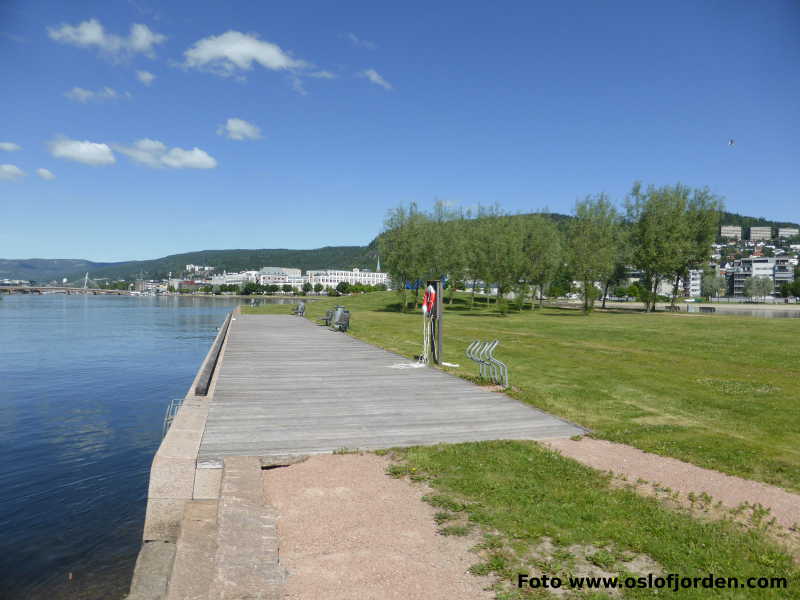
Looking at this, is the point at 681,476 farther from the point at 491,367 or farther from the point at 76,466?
the point at 76,466

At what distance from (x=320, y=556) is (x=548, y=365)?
12321 millimetres

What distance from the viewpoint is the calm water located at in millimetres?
6086

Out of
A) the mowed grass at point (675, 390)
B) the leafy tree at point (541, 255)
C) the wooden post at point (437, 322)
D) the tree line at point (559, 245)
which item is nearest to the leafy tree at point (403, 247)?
the tree line at point (559, 245)

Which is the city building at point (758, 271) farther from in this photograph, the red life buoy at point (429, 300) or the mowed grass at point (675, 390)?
the red life buoy at point (429, 300)

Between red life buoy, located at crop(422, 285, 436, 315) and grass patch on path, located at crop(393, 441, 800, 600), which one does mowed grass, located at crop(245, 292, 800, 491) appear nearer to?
red life buoy, located at crop(422, 285, 436, 315)

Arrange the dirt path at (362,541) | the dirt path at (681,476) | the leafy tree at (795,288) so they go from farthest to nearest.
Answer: the leafy tree at (795,288), the dirt path at (681,476), the dirt path at (362,541)

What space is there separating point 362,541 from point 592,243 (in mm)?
47705

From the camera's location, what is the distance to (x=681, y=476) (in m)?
6.08

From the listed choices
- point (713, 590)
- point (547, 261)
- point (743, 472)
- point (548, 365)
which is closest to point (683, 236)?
point (547, 261)

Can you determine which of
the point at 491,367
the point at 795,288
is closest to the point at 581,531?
the point at 491,367

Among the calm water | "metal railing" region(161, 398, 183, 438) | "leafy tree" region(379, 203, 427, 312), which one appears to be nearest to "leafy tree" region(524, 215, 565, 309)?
"leafy tree" region(379, 203, 427, 312)

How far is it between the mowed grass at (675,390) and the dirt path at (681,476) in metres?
0.28

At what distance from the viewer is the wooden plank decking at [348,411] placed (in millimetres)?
7094

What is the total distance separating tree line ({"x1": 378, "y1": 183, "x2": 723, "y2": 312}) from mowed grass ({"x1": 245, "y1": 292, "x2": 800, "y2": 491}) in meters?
23.5
